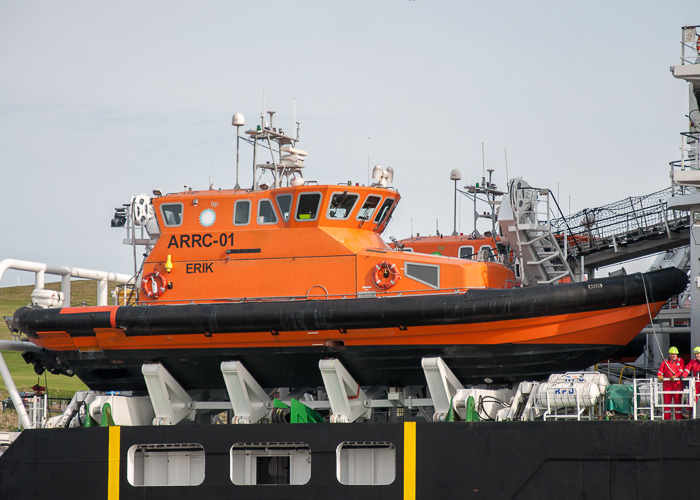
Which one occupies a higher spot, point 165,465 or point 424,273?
point 424,273

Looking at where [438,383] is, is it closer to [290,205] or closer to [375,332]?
[375,332]

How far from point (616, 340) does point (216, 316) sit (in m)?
5.88

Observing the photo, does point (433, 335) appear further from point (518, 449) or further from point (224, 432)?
point (224, 432)

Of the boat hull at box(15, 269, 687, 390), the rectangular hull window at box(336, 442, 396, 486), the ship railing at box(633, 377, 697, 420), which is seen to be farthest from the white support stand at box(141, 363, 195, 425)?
the ship railing at box(633, 377, 697, 420)

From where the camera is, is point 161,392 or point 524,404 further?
point 161,392

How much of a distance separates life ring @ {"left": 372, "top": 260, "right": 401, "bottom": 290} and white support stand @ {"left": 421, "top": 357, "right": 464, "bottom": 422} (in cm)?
137

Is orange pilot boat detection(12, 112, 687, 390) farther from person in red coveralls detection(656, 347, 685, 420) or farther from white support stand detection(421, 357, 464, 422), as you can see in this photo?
person in red coveralls detection(656, 347, 685, 420)

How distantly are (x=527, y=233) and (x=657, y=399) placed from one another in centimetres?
478

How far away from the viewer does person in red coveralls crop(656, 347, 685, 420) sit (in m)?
11.8

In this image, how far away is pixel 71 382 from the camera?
107 feet

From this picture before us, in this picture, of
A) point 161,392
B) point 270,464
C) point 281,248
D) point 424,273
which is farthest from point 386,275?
point 161,392

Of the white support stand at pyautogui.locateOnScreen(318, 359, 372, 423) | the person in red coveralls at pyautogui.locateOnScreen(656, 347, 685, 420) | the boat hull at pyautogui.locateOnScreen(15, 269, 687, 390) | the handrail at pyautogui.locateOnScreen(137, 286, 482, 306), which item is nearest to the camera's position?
the person in red coveralls at pyautogui.locateOnScreen(656, 347, 685, 420)

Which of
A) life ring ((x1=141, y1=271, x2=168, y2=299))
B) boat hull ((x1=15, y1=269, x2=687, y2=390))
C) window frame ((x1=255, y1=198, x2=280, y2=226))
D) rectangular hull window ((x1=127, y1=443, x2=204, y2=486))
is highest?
window frame ((x1=255, y1=198, x2=280, y2=226))

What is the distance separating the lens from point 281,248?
14812 millimetres
